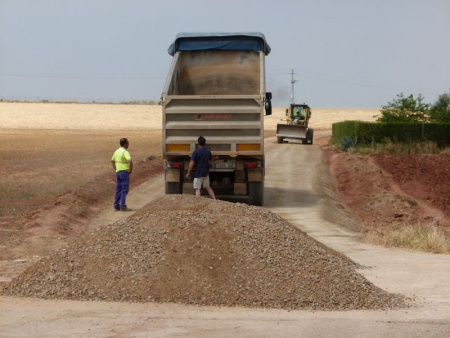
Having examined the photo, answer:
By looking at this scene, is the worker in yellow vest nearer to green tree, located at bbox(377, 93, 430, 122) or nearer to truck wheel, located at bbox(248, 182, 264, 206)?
truck wheel, located at bbox(248, 182, 264, 206)

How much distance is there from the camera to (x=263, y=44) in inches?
948

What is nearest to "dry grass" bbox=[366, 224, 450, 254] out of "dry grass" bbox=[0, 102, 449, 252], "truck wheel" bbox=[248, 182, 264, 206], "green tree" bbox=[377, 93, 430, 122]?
"dry grass" bbox=[0, 102, 449, 252]

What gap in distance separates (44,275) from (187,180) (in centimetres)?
1155

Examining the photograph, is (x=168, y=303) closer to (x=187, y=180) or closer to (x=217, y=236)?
(x=217, y=236)

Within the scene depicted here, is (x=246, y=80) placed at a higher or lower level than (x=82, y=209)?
higher

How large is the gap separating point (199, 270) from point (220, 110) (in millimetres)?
11017

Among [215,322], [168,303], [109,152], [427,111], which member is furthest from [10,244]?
[427,111]

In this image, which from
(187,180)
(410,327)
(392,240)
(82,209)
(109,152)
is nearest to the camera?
(410,327)

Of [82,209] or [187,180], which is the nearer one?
[82,209]

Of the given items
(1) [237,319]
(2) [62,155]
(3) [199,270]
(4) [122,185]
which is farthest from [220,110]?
(2) [62,155]

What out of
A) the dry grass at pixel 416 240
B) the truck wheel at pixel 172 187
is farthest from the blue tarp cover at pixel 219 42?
the dry grass at pixel 416 240

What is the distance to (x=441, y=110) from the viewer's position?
171ft

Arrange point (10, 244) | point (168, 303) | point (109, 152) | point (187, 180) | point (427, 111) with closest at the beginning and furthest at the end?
1. point (168, 303)
2. point (10, 244)
3. point (187, 180)
4. point (109, 152)
5. point (427, 111)

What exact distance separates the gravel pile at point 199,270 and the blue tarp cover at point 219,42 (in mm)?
11836
